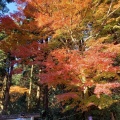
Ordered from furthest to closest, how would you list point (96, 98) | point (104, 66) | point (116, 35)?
1. point (116, 35)
2. point (96, 98)
3. point (104, 66)

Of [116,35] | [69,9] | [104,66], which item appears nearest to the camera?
[104,66]

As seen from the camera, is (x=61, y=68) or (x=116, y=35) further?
(x=116, y=35)

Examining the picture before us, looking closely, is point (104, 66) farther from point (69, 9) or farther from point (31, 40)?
point (31, 40)

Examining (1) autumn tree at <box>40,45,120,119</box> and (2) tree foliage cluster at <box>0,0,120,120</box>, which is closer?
(1) autumn tree at <box>40,45,120,119</box>

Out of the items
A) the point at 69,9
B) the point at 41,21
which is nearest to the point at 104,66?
the point at 69,9

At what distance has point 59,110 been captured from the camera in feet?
48.4

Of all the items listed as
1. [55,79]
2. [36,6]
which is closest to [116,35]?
[36,6]

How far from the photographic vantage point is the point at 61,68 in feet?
35.4

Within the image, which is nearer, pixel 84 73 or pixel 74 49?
pixel 84 73

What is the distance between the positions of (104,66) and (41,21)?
5388mm

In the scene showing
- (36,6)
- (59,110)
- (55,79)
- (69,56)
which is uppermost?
(36,6)

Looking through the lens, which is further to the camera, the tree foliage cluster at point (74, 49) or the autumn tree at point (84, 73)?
the tree foliage cluster at point (74, 49)

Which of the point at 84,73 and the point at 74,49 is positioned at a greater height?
the point at 74,49

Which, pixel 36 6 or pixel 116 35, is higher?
pixel 36 6
